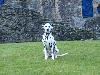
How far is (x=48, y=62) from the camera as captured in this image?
14.0 metres

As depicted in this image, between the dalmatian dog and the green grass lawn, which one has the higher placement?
the dalmatian dog

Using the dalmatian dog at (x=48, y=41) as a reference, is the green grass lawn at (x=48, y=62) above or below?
below

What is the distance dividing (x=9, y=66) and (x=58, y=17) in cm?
1319

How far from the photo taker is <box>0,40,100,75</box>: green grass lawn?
12.3 metres

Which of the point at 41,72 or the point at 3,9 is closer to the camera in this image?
the point at 41,72

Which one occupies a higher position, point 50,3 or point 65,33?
point 50,3

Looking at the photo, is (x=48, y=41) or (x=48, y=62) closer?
(x=48, y=62)

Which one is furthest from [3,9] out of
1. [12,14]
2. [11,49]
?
[11,49]

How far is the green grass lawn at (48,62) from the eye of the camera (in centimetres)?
1233

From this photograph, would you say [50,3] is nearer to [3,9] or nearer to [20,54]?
[3,9]

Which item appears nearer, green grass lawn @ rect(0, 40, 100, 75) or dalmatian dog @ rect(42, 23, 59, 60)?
green grass lawn @ rect(0, 40, 100, 75)

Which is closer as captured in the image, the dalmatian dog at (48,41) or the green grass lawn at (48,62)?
the green grass lawn at (48,62)

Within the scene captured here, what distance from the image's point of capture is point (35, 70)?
12.6 meters

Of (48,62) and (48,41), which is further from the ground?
(48,41)
